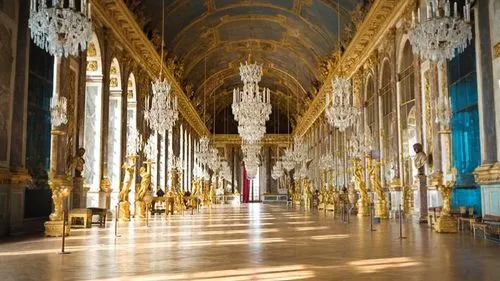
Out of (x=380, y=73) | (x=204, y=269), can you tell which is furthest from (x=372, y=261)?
(x=380, y=73)

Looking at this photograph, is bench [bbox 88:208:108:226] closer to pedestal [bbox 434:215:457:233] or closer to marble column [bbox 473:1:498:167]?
pedestal [bbox 434:215:457:233]

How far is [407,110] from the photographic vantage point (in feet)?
50.1

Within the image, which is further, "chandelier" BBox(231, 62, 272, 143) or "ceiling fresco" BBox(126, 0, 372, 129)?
"ceiling fresco" BBox(126, 0, 372, 129)

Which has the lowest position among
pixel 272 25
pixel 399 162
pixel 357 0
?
pixel 399 162

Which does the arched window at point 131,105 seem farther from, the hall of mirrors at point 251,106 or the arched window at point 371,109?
the arched window at point 371,109

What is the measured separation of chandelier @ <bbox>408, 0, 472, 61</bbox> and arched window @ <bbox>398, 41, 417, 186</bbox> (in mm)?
5904

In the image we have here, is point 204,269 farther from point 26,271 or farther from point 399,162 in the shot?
point 399,162

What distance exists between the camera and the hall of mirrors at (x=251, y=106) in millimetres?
9594

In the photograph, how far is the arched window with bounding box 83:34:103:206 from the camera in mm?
14923

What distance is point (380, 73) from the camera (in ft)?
59.4

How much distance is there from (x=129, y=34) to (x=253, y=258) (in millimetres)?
13873

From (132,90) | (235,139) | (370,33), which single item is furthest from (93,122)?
(235,139)

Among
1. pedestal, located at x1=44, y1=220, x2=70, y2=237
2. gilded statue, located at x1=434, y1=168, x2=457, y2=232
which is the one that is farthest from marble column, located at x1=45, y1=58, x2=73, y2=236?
gilded statue, located at x1=434, y1=168, x2=457, y2=232

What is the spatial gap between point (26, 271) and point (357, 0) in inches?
672
